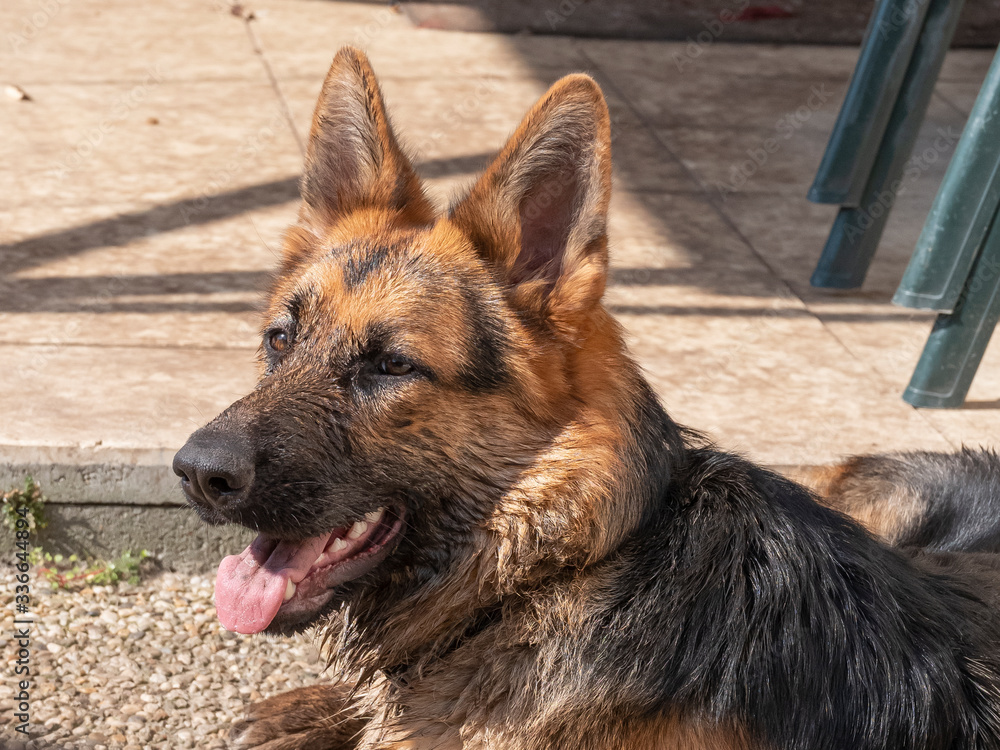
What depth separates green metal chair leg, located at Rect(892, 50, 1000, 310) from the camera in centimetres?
504

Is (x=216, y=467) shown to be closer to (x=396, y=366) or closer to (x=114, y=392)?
(x=396, y=366)

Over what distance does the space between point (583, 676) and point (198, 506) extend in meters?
1.13

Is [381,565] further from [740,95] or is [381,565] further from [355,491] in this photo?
[740,95]

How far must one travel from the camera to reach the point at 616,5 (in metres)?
10.9

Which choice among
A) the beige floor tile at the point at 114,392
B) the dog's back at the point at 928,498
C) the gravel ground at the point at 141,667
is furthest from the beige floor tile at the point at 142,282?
the dog's back at the point at 928,498

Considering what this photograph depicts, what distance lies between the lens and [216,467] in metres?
2.67

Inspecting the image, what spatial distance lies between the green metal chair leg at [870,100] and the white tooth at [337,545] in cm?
435

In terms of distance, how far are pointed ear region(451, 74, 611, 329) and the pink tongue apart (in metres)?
0.95

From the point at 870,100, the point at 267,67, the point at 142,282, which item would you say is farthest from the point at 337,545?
the point at 267,67

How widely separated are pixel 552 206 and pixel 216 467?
1204 mm

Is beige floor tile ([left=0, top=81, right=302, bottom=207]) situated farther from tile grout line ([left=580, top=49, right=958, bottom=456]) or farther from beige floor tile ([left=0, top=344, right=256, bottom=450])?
tile grout line ([left=580, top=49, right=958, bottom=456])

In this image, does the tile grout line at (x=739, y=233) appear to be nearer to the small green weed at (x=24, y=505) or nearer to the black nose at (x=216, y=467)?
the black nose at (x=216, y=467)

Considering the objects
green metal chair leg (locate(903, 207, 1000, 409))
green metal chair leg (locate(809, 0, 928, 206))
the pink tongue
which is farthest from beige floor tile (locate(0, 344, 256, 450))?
green metal chair leg (locate(809, 0, 928, 206))

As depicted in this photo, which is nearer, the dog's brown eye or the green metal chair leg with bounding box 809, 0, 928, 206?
the dog's brown eye
